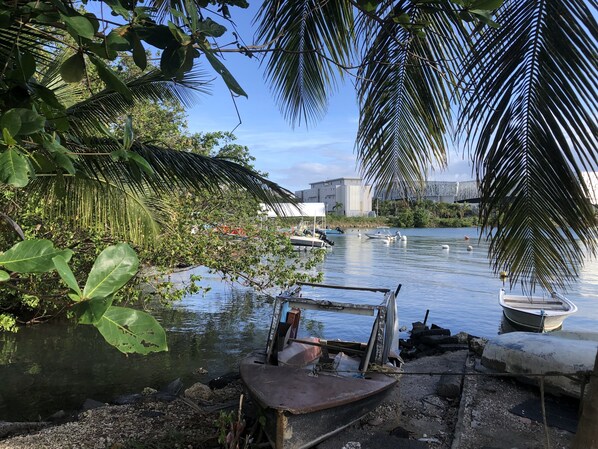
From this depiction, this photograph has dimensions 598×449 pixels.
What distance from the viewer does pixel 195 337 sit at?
45.1 feet

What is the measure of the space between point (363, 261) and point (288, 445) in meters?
30.7

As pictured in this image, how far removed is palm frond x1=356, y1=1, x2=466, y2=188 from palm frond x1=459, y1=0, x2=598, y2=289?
99 centimetres

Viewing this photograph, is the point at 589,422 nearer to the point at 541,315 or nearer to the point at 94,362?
the point at 94,362

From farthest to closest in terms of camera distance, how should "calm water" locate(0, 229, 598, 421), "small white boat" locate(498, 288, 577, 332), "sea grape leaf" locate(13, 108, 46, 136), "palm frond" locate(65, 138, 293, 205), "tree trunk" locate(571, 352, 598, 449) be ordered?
"small white boat" locate(498, 288, 577, 332) → "calm water" locate(0, 229, 598, 421) → "palm frond" locate(65, 138, 293, 205) → "tree trunk" locate(571, 352, 598, 449) → "sea grape leaf" locate(13, 108, 46, 136)

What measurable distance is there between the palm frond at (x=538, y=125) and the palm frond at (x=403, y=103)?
991mm

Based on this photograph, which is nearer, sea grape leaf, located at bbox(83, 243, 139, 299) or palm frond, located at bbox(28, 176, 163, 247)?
sea grape leaf, located at bbox(83, 243, 139, 299)

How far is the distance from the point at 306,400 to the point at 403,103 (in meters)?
3.38

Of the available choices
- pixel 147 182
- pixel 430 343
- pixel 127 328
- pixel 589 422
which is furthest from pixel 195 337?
pixel 127 328

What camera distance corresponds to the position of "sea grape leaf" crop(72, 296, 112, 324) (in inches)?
49.0

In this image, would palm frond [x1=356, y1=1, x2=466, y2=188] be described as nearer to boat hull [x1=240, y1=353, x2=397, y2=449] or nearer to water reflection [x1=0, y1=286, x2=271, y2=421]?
boat hull [x1=240, y1=353, x2=397, y2=449]

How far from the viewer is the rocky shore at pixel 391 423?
572 cm

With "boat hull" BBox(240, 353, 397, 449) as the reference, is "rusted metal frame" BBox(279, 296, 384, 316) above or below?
above

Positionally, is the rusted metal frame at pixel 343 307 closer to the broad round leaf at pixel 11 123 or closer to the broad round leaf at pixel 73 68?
the broad round leaf at pixel 73 68

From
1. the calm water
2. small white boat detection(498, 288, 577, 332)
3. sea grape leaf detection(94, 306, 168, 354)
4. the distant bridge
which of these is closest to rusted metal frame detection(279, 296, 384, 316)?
the distant bridge
